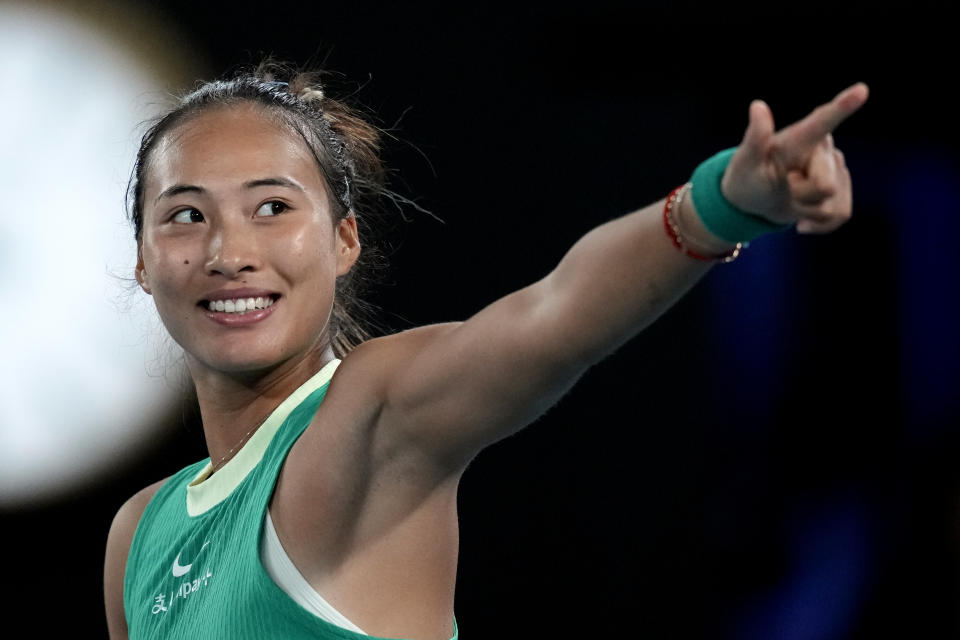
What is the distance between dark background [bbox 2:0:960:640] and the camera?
2.58m

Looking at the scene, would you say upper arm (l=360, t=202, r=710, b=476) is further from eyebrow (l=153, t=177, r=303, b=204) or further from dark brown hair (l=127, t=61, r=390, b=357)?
dark brown hair (l=127, t=61, r=390, b=357)

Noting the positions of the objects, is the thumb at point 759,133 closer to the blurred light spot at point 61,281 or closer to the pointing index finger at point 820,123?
the pointing index finger at point 820,123

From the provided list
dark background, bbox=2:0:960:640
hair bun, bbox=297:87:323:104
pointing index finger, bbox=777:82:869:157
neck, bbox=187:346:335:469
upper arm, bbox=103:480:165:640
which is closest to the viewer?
pointing index finger, bbox=777:82:869:157

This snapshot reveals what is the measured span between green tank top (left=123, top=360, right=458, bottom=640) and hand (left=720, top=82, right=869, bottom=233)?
0.57 metres

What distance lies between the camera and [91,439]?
271 centimetres

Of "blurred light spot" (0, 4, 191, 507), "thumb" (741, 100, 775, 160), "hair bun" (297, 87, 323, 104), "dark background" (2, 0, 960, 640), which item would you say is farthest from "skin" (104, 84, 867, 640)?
"dark background" (2, 0, 960, 640)

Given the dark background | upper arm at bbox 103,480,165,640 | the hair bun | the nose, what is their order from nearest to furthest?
the nose < the hair bun < upper arm at bbox 103,480,165,640 < the dark background

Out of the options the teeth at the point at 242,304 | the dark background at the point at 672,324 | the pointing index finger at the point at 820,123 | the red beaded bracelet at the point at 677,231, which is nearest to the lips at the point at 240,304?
the teeth at the point at 242,304

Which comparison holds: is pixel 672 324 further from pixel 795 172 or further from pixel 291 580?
pixel 795 172

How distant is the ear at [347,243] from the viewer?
62.2 inches

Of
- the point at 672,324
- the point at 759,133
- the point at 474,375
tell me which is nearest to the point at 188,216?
the point at 474,375

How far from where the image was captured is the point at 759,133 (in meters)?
0.89

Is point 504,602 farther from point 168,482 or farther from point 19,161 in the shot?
point 19,161

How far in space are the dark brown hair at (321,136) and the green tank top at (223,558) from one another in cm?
24
